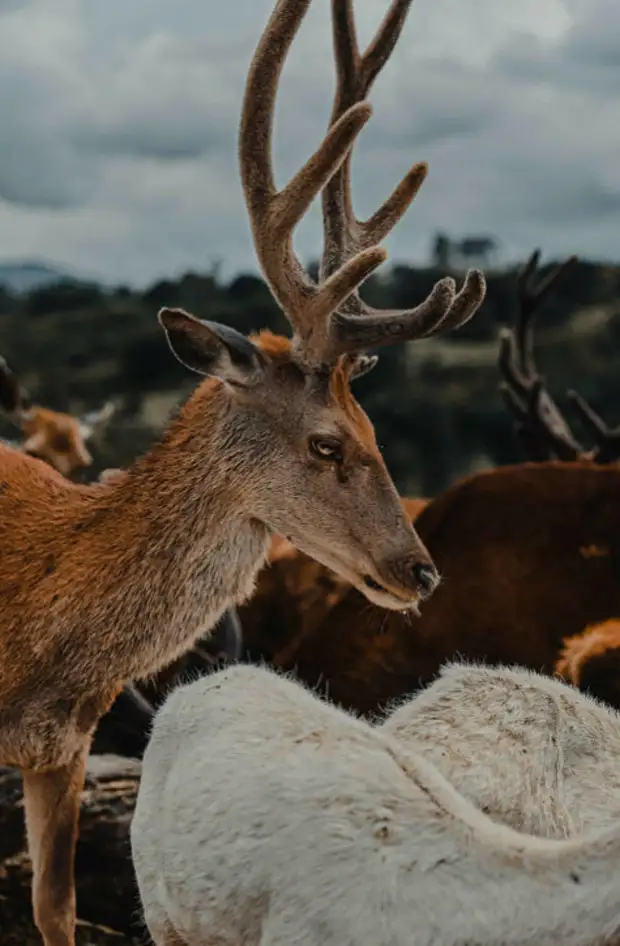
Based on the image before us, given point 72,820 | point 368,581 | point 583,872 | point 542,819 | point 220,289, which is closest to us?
point 583,872

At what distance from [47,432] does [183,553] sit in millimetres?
6673

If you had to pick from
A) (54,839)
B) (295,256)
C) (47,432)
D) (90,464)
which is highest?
(295,256)

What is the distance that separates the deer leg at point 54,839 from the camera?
12.6ft

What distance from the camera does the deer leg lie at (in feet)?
12.6

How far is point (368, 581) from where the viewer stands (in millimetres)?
3572

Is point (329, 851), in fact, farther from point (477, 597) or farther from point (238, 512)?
point (477, 597)

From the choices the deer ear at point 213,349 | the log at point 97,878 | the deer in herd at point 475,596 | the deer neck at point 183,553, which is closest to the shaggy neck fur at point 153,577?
the deer neck at point 183,553

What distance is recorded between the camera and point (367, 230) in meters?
4.07

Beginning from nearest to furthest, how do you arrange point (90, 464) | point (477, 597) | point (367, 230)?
point (367, 230) → point (477, 597) → point (90, 464)

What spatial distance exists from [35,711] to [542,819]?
1.67 meters

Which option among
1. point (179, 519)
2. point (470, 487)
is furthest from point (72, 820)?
point (470, 487)

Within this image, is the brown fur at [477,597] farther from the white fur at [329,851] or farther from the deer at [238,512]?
the white fur at [329,851]

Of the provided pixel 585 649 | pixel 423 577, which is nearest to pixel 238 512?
pixel 423 577

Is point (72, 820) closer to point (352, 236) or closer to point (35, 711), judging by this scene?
point (35, 711)
